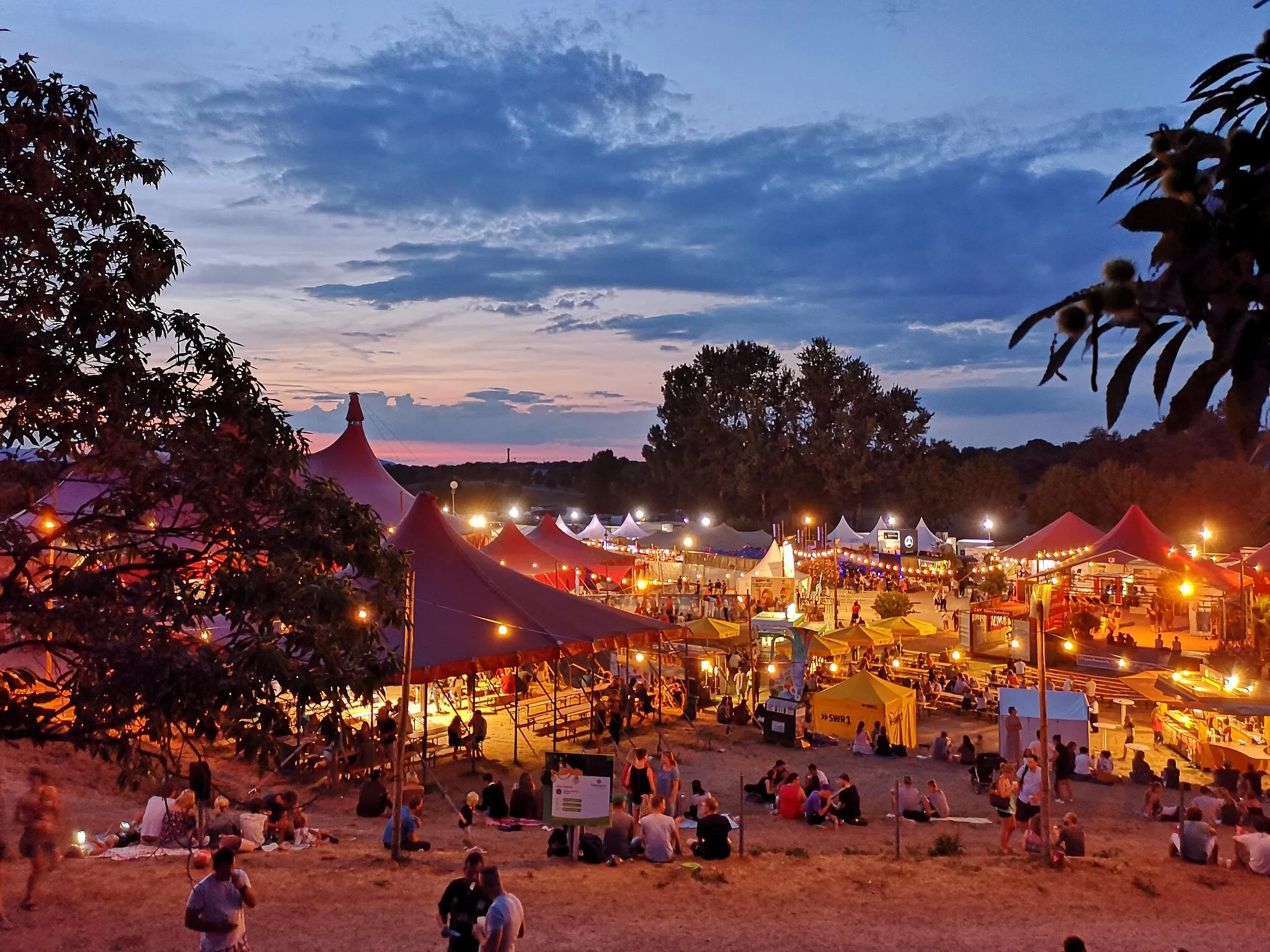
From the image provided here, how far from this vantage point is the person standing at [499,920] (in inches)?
194

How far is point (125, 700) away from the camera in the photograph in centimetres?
449

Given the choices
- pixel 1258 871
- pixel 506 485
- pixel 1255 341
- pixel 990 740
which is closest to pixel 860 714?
pixel 990 740

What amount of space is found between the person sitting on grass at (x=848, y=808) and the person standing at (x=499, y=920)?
282 inches

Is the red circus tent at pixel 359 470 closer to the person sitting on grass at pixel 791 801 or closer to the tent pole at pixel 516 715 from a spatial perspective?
the tent pole at pixel 516 715

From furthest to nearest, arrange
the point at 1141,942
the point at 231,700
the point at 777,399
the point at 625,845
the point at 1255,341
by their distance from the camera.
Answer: the point at 777,399 < the point at 625,845 < the point at 1141,942 < the point at 231,700 < the point at 1255,341

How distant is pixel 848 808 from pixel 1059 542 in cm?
2070

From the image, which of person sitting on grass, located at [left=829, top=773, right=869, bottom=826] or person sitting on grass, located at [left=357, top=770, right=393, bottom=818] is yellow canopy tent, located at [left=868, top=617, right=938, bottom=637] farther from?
person sitting on grass, located at [left=357, top=770, right=393, bottom=818]

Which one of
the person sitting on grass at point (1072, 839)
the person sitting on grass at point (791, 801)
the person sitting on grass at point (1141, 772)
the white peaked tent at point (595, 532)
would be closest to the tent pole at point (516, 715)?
the person sitting on grass at point (791, 801)

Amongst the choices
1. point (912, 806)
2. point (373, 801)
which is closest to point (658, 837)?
point (373, 801)

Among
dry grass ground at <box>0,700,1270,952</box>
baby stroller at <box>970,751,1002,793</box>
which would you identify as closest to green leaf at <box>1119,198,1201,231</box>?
dry grass ground at <box>0,700,1270,952</box>

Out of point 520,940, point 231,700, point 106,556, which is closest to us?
point 231,700

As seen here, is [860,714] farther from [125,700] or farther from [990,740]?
[125,700]

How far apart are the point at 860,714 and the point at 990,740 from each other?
2841 mm

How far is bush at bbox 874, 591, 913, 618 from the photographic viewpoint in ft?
81.4
